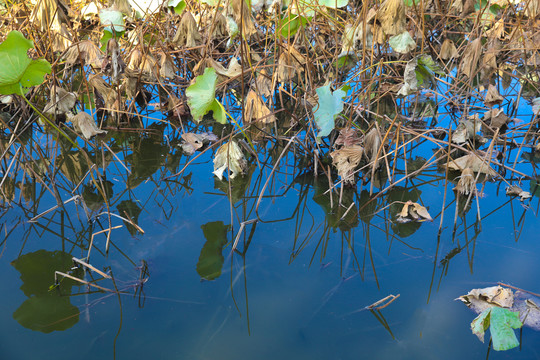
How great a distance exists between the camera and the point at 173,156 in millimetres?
1880

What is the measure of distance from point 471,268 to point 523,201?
0.44 metres

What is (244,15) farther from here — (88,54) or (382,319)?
(382,319)

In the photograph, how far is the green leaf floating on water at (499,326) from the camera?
899mm

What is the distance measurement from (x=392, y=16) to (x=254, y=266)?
93cm

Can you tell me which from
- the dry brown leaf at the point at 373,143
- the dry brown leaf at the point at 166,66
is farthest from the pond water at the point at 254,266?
the dry brown leaf at the point at 166,66

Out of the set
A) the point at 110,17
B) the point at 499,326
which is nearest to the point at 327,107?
the point at 499,326

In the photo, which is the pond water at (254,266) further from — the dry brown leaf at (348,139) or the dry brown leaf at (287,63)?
the dry brown leaf at (287,63)

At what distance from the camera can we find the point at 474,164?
1.56 metres

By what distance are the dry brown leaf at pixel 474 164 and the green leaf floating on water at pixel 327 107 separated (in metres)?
0.41

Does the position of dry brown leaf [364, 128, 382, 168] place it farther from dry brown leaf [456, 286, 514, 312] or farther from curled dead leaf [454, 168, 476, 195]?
dry brown leaf [456, 286, 514, 312]

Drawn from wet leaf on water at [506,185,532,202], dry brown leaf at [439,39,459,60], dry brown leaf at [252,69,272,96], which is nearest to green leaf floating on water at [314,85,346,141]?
dry brown leaf at [252,69,272,96]

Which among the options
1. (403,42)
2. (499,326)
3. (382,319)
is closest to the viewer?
(499,326)

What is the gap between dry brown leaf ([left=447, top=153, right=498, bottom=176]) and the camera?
1525 millimetres

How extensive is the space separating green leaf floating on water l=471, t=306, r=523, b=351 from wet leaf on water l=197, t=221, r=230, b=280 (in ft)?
1.96
